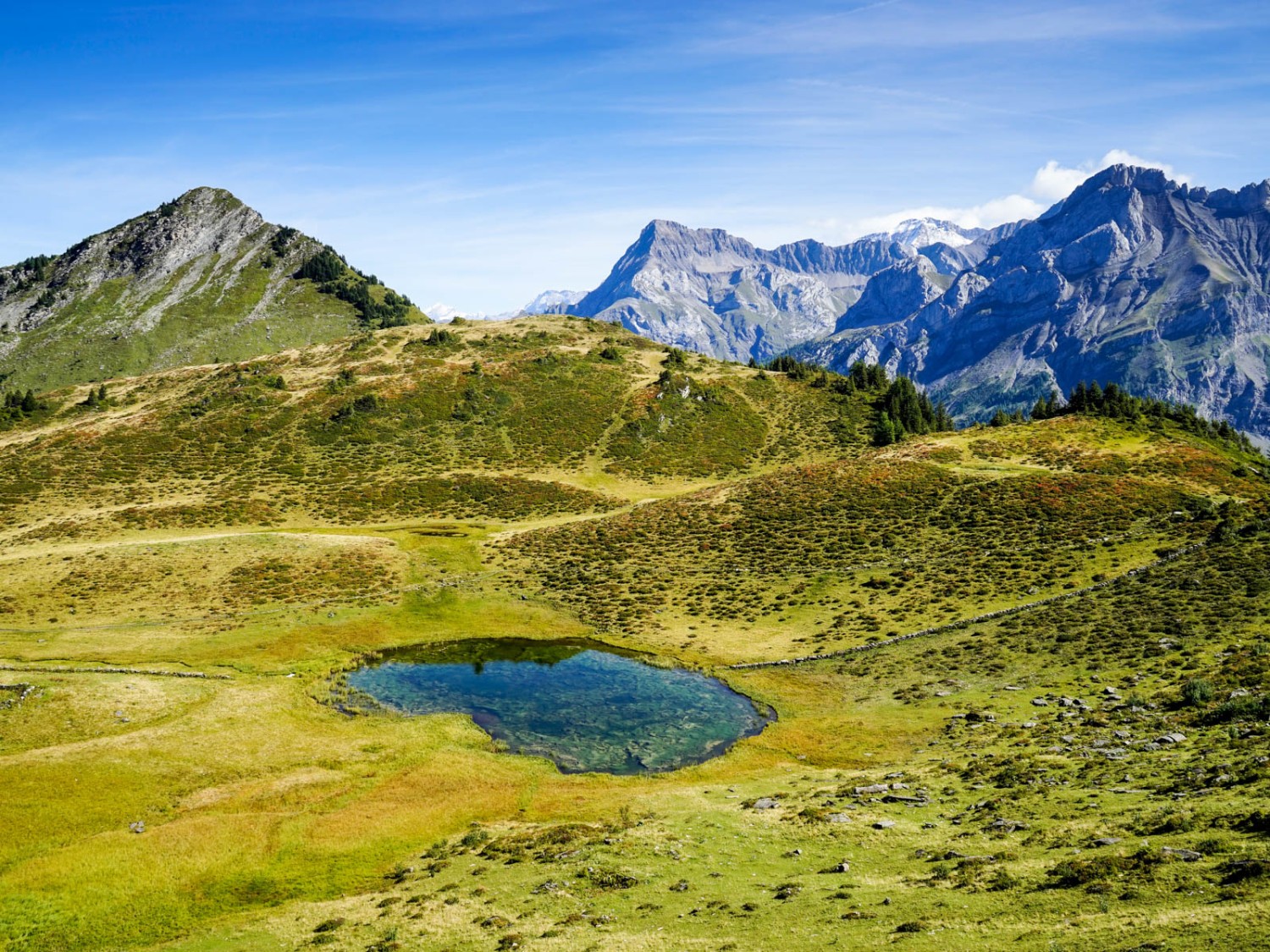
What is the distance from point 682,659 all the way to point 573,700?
10897 mm

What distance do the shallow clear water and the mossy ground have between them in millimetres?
2431

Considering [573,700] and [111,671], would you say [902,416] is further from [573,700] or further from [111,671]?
[111,671]

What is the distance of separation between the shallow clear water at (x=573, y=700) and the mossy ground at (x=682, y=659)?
7.98 feet

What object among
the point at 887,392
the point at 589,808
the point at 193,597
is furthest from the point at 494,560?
the point at 887,392

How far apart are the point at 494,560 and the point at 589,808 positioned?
2091 inches

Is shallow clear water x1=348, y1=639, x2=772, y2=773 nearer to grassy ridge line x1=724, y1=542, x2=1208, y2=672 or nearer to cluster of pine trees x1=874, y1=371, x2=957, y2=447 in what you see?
grassy ridge line x1=724, y1=542, x2=1208, y2=672

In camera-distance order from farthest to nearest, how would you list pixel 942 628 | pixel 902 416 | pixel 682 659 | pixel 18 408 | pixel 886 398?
pixel 18 408
pixel 886 398
pixel 902 416
pixel 682 659
pixel 942 628

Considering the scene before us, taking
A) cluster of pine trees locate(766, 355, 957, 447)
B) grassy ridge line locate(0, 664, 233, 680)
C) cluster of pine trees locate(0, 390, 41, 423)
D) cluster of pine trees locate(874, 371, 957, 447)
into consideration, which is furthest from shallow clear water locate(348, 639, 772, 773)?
cluster of pine trees locate(0, 390, 41, 423)

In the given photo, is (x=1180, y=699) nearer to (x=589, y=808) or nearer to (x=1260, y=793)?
(x=1260, y=793)

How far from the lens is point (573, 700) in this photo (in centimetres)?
5259

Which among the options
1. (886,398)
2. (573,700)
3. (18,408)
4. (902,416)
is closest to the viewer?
(573,700)

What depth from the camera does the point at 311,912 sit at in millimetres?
26891

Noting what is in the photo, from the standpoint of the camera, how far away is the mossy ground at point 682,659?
22875 mm

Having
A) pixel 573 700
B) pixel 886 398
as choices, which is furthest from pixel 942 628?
pixel 886 398
